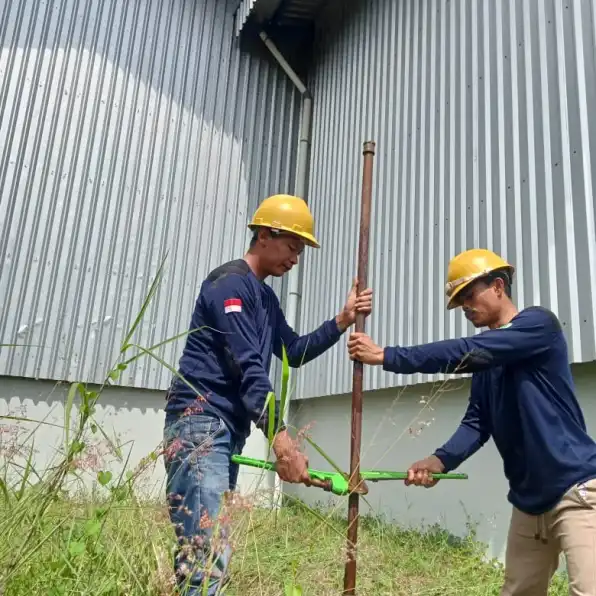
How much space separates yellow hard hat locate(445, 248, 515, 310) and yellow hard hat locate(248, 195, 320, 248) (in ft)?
2.27

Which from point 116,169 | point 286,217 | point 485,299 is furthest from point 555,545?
point 116,169

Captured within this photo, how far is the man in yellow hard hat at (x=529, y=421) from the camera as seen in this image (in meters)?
2.25

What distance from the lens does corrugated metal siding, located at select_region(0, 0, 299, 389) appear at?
6.07 metres

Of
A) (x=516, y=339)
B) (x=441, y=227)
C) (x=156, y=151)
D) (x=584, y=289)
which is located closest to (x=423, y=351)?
(x=516, y=339)

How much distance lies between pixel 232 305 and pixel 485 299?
122cm

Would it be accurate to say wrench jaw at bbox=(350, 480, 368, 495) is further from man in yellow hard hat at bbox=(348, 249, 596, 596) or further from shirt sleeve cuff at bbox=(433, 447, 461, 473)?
shirt sleeve cuff at bbox=(433, 447, 461, 473)

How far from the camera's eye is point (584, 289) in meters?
3.54

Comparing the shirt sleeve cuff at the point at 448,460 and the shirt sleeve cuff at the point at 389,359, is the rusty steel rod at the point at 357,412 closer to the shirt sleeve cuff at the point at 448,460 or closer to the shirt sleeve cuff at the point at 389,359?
the shirt sleeve cuff at the point at 389,359

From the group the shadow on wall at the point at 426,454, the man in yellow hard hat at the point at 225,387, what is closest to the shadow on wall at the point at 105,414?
the shadow on wall at the point at 426,454

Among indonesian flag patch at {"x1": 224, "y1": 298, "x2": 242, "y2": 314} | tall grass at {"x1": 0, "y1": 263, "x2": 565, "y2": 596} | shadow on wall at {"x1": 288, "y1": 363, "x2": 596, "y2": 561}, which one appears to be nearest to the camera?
tall grass at {"x1": 0, "y1": 263, "x2": 565, "y2": 596}

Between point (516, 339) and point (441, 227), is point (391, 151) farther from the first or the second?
point (516, 339)

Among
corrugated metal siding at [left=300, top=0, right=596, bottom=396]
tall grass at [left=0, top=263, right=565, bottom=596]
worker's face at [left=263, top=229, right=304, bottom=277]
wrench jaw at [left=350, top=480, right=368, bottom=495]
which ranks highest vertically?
corrugated metal siding at [left=300, top=0, right=596, bottom=396]

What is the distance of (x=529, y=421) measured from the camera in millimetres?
2422

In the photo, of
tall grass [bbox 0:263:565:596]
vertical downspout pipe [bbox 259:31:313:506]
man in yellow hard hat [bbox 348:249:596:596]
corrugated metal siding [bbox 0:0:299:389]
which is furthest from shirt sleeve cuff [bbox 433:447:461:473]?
vertical downspout pipe [bbox 259:31:313:506]
